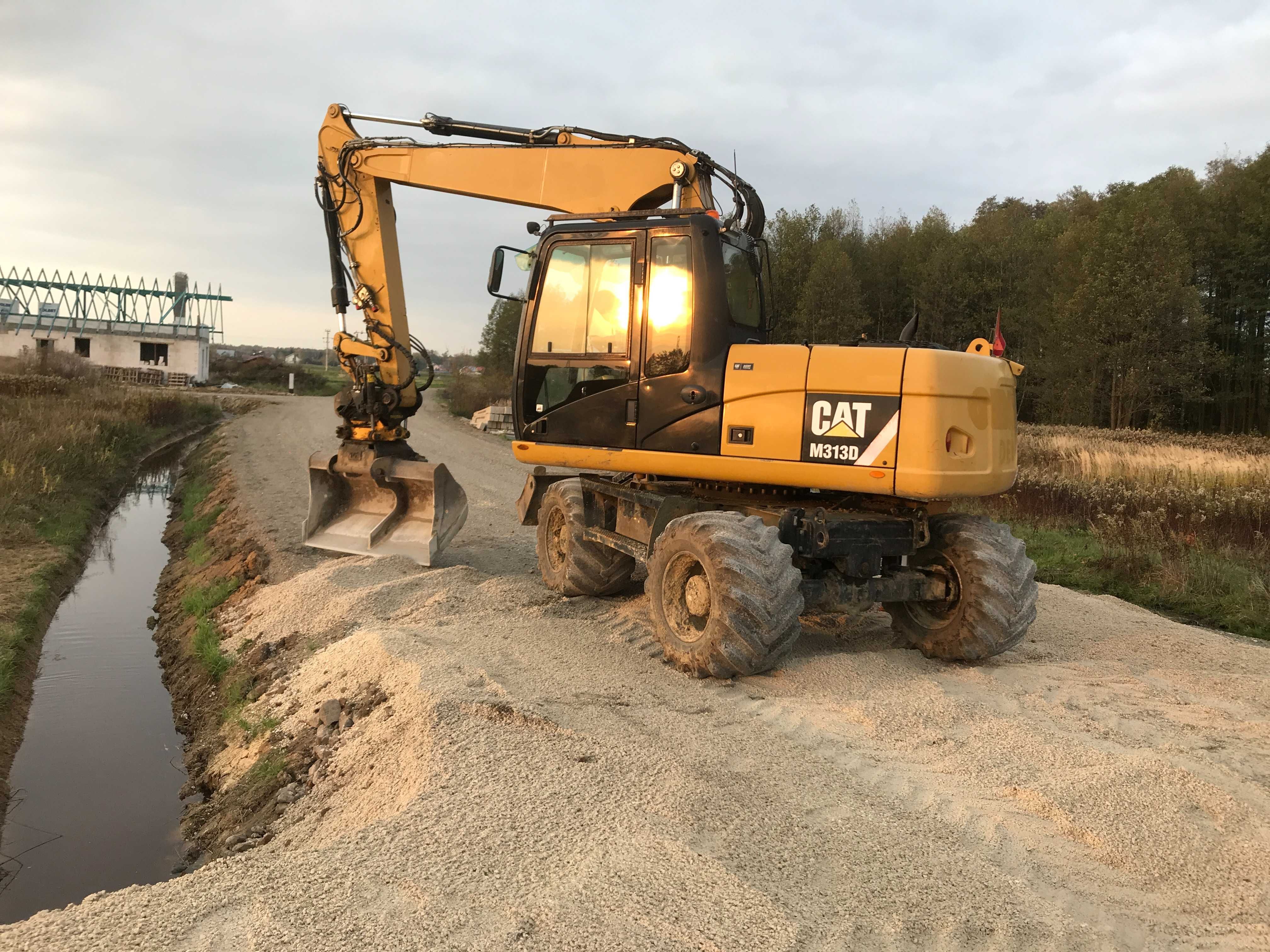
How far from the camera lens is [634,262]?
6.20 metres

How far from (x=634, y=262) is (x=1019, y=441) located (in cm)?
1496

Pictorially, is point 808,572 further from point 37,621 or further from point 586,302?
point 37,621

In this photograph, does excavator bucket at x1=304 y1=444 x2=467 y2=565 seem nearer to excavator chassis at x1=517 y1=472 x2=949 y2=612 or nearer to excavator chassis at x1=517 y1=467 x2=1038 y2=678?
excavator chassis at x1=517 y1=472 x2=949 y2=612

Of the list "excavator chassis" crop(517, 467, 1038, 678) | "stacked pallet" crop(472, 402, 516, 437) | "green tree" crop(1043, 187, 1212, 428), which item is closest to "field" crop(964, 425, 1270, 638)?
"excavator chassis" crop(517, 467, 1038, 678)

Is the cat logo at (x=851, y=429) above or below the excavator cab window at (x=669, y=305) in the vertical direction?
below

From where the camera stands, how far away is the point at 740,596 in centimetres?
519

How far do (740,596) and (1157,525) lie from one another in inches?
281

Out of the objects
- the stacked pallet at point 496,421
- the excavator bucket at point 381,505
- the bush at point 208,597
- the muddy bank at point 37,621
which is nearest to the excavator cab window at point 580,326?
the excavator bucket at point 381,505

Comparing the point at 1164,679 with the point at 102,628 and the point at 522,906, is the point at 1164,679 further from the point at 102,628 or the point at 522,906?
the point at 102,628

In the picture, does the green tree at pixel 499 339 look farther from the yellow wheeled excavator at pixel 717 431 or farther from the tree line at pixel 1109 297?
the yellow wheeled excavator at pixel 717 431

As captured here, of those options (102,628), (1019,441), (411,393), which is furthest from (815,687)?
(1019,441)

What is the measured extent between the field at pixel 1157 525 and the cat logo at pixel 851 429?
4.52 m

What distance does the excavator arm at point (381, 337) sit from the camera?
26.4ft

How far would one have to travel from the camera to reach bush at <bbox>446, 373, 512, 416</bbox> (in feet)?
100
